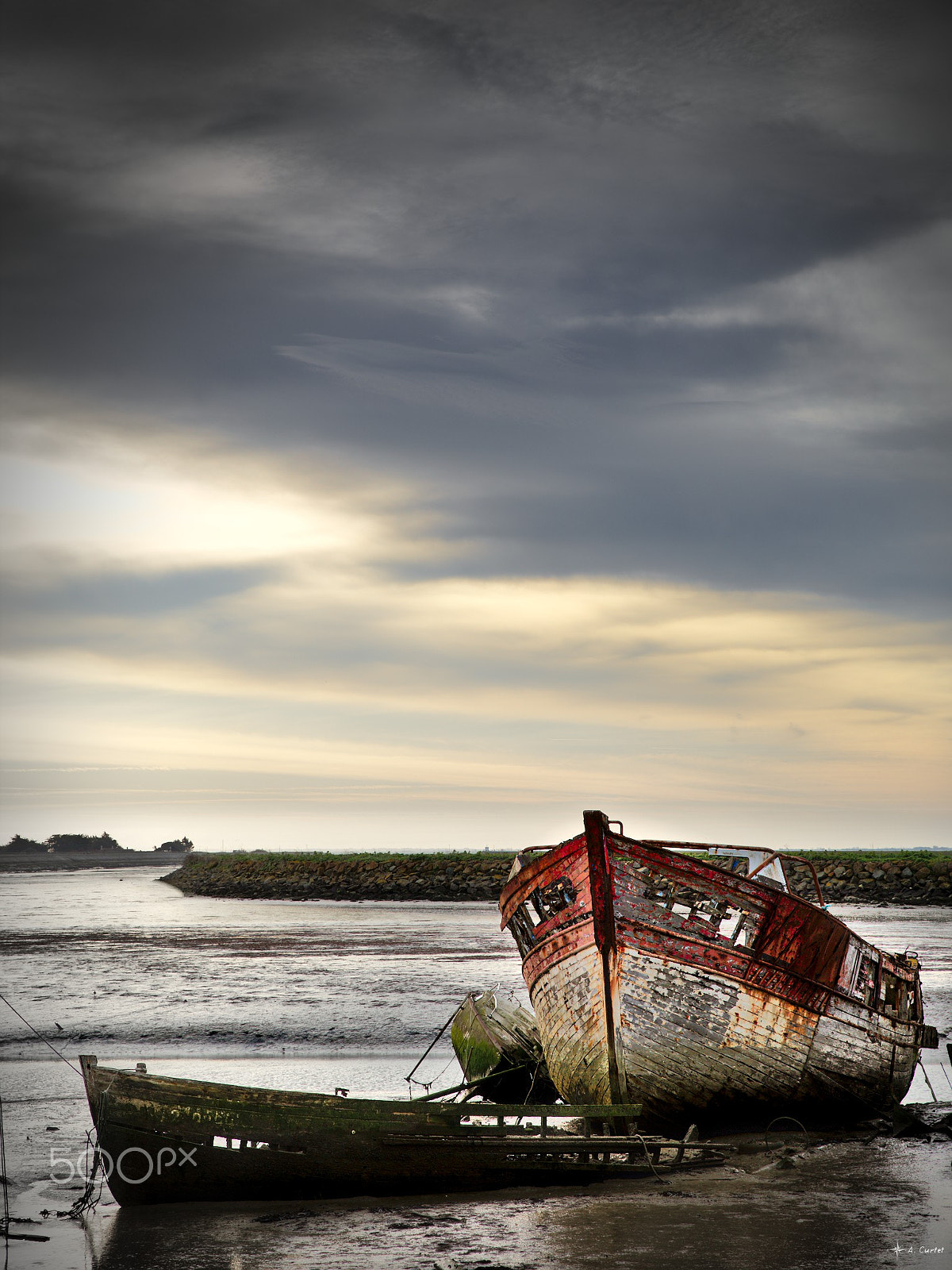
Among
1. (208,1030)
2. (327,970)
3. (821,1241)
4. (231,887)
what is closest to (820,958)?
(821,1241)

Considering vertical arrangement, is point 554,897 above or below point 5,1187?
above

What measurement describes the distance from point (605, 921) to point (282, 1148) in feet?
13.9

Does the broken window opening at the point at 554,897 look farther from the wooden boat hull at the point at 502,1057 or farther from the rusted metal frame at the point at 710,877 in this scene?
the wooden boat hull at the point at 502,1057

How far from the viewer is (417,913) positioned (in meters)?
50.4

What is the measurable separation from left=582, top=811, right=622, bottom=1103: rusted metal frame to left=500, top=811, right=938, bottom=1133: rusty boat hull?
1cm

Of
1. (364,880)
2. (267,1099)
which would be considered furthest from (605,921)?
(364,880)

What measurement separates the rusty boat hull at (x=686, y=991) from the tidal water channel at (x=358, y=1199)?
36.9 inches

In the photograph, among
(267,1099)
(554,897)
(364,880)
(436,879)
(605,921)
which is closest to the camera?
(267,1099)

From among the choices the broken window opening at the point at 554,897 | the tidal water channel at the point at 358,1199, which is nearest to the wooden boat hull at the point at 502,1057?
the tidal water channel at the point at 358,1199

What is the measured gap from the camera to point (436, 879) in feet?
216

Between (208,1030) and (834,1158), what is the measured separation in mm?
11027

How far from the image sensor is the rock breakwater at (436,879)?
55562 mm

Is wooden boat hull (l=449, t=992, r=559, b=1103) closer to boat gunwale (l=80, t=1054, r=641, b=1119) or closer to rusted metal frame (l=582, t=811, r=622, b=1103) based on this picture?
rusted metal frame (l=582, t=811, r=622, b=1103)

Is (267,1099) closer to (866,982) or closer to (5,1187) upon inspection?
(5,1187)
